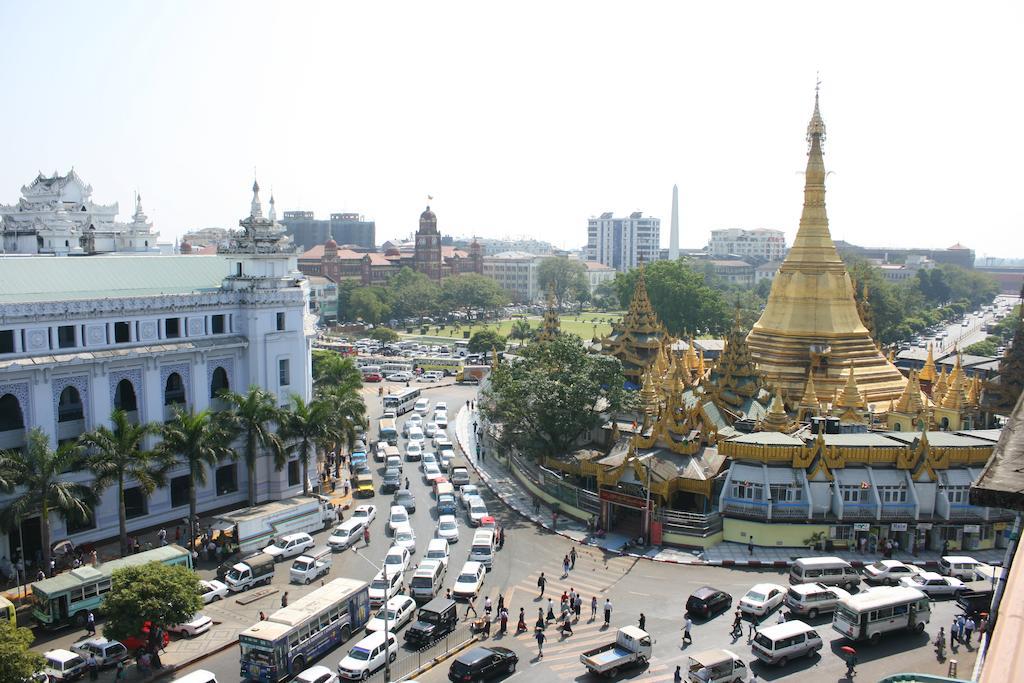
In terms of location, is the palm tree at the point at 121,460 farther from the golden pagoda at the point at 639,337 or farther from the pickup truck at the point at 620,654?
the golden pagoda at the point at 639,337

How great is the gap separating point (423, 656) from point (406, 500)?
16813 millimetres

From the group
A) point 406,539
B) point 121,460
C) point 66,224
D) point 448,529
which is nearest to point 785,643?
point 448,529

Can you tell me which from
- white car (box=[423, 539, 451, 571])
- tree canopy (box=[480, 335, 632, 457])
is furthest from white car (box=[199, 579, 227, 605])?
tree canopy (box=[480, 335, 632, 457])

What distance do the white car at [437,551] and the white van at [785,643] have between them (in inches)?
536

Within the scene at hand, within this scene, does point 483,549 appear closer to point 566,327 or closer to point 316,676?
point 316,676

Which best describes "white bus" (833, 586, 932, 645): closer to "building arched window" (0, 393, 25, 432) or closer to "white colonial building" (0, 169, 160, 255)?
"building arched window" (0, 393, 25, 432)

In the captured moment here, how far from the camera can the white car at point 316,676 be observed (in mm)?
26219

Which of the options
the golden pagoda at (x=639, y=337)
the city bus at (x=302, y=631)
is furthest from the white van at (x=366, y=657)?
the golden pagoda at (x=639, y=337)

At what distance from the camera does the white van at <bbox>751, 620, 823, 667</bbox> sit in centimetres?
2786

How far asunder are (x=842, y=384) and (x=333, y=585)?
1402 inches

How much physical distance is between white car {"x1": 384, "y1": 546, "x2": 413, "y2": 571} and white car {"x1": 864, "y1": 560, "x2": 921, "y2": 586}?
18757 mm

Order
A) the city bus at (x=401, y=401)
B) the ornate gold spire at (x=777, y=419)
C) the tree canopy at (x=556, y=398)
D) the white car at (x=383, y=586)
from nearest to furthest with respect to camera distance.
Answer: the white car at (x=383, y=586)
the ornate gold spire at (x=777, y=419)
the tree canopy at (x=556, y=398)
the city bus at (x=401, y=401)

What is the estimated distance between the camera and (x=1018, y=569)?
6.05 metres

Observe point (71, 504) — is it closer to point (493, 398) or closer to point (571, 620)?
point (571, 620)
